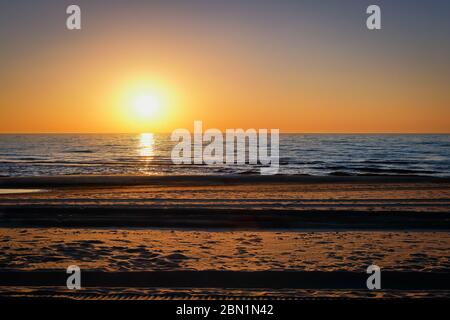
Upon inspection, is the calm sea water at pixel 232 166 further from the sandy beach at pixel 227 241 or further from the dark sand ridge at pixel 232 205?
the sandy beach at pixel 227 241

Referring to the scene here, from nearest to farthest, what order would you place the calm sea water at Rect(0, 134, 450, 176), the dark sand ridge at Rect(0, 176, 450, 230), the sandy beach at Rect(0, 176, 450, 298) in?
the sandy beach at Rect(0, 176, 450, 298) < the dark sand ridge at Rect(0, 176, 450, 230) < the calm sea water at Rect(0, 134, 450, 176)

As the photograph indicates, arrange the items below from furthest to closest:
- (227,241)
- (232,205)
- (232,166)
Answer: (232,166) → (232,205) → (227,241)

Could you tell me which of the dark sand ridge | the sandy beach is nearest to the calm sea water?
the dark sand ridge

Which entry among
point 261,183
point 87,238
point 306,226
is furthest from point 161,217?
point 261,183

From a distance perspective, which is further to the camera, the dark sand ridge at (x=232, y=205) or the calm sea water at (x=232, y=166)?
the calm sea water at (x=232, y=166)

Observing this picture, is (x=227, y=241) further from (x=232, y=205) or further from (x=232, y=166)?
(x=232, y=166)

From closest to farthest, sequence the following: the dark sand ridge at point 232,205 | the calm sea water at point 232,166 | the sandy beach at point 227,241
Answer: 1. the sandy beach at point 227,241
2. the dark sand ridge at point 232,205
3. the calm sea water at point 232,166

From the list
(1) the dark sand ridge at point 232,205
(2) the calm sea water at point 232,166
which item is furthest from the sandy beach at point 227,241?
(2) the calm sea water at point 232,166

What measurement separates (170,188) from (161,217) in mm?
11409

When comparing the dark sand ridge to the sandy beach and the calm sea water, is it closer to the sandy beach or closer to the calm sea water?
the sandy beach

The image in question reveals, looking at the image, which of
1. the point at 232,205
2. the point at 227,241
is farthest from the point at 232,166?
the point at 227,241

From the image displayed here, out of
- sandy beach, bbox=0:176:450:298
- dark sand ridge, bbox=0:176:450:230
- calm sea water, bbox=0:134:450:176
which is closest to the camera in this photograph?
sandy beach, bbox=0:176:450:298

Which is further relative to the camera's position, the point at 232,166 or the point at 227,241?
the point at 232,166

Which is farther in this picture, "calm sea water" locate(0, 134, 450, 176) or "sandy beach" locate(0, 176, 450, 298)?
"calm sea water" locate(0, 134, 450, 176)
